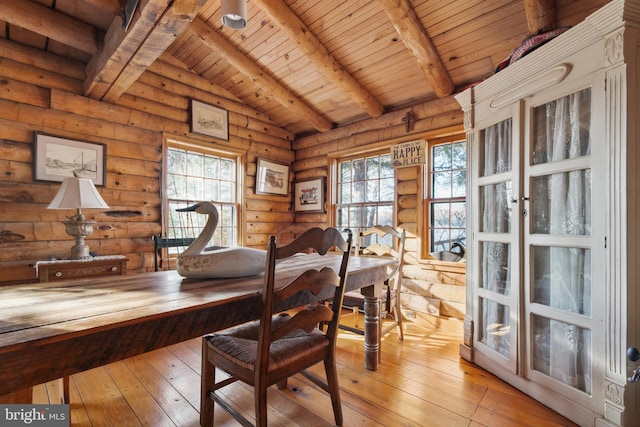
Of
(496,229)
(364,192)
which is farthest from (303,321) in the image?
(364,192)

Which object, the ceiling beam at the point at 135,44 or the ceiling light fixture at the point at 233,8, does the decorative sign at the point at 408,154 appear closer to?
the ceiling light fixture at the point at 233,8

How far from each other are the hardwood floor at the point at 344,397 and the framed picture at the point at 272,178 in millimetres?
2443

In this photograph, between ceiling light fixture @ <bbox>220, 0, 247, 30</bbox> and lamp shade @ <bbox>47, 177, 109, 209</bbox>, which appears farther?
lamp shade @ <bbox>47, 177, 109, 209</bbox>

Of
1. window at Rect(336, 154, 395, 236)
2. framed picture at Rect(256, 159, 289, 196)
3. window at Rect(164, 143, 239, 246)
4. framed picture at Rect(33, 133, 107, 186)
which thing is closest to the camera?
framed picture at Rect(33, 133, 107, 186)

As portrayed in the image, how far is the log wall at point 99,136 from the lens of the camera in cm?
258

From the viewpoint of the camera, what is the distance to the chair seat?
1.32 metres

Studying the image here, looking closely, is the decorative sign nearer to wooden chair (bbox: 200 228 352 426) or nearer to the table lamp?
wooden chair (bbox: 200 228 352 426)

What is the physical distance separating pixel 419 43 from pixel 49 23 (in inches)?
120

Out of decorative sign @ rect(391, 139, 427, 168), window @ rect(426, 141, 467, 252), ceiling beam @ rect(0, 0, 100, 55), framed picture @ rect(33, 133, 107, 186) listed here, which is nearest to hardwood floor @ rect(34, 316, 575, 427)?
window @ rect(426, 141, 467, 252)

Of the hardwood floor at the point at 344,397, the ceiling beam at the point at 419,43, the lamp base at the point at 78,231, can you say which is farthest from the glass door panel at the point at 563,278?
the lamp base at the point at 78,231

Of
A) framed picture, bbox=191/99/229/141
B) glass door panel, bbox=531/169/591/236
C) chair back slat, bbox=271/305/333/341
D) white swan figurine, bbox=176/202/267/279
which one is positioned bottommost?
chair back slat, bbox=271/305/333/341

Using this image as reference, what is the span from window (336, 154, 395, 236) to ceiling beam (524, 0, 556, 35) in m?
1.90

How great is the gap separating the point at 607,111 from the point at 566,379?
148 centimetres

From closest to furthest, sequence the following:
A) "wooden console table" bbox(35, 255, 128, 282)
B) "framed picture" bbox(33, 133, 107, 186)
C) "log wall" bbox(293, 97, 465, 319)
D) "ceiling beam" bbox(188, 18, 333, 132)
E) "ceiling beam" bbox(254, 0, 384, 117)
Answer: "wooden console table" bbox(35, 255, 128, 282) → "ceiling beam" bbox(254, 0, 384, 117) → "framed picture" bbox(33, 133, 107, 186) → "ceiling beam" bbox(188, 18, 333, 132) → "log wall" bbox(293, 97, 465, 319)
